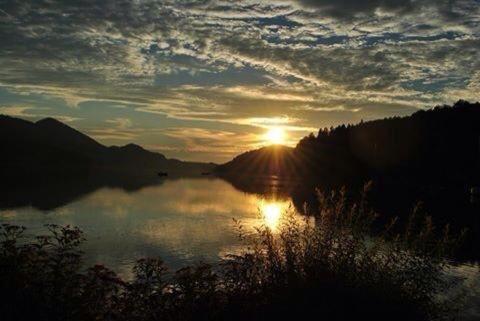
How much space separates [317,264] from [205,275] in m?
3.32

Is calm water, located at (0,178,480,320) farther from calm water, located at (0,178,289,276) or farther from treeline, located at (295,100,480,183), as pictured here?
treeline, located at (295,100,480,183)

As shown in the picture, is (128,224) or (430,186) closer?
(128,224)

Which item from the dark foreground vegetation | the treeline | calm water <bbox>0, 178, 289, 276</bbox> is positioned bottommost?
calm water <bbox>0, 178, 289, 276</bbox>

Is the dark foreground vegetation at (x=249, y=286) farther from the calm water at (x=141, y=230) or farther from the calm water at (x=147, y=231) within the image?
the calm water at (x=141, y=230)

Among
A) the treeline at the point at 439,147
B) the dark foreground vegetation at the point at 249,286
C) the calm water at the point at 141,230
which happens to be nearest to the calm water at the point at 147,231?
the calm water at the point at 141,230

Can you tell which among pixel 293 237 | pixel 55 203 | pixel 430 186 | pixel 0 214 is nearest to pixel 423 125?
pixel 430 186

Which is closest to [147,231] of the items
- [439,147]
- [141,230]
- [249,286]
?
[141,230]

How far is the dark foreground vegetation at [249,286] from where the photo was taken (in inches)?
419

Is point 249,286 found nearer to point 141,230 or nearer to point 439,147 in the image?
point 141,230

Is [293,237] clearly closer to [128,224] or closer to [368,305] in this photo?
[368,305]

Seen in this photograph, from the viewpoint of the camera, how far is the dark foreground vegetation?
10637mm

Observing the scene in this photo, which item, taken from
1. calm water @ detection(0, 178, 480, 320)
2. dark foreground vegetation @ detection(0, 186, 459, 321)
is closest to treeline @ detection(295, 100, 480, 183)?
calm water @ detection(0, 178, 480, 320)

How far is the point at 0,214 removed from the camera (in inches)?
2135

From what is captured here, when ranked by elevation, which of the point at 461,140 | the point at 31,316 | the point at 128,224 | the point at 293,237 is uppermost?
the point at 461,140
